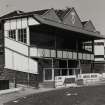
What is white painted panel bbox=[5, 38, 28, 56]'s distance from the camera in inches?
1644

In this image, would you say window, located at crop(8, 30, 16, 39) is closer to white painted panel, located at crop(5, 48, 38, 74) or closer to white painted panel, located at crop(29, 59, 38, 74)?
white painted panel, located at crop(5, 48, 38, 74)

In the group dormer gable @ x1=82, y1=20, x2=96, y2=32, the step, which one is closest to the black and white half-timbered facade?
the step

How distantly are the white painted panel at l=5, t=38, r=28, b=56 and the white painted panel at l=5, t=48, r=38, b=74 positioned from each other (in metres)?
0.58

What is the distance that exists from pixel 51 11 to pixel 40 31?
337cm

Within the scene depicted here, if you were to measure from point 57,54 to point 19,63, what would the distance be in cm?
582

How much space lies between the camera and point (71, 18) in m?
52.5

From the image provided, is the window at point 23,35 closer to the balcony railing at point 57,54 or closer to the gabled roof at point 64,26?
the balcony railing at point 57,54

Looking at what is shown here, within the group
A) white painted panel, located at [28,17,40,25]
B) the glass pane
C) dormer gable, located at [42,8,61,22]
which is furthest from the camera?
dormer gable, located at [42,8,61,22]

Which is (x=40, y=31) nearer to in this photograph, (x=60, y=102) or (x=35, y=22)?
(x=35, y=22)

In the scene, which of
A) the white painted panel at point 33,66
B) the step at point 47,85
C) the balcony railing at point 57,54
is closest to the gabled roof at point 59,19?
the balcony railing at point 57,54

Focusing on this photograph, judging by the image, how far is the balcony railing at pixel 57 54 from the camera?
41.5m

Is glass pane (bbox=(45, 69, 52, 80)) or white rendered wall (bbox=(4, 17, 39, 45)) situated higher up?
white rendered wall (bbox=(4, 17, 39, 45))

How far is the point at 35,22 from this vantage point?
4091 cm

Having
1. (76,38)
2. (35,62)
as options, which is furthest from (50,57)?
(76,38)
